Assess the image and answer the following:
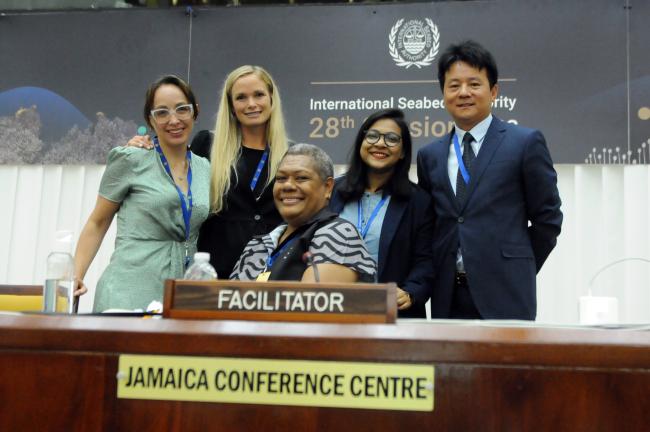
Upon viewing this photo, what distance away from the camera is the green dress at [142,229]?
9.66 ft

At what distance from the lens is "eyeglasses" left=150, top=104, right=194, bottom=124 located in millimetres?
3035

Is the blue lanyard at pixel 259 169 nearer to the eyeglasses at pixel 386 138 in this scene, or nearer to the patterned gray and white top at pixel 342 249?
the eyeglasses at pixel 386 138

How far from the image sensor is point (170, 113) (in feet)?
9.95

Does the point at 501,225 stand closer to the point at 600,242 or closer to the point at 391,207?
the point at 391,207

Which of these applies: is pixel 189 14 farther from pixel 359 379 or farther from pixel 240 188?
pixel 359 379

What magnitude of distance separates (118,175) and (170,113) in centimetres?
30

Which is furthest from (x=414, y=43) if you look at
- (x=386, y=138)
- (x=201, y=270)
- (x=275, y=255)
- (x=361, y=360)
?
(x=361, y=360)

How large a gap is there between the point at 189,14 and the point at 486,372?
11.9 feet

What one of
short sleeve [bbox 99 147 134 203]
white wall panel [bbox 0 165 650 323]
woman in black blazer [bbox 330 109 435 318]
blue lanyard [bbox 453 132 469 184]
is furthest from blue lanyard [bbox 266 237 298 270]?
white wall panel [bbox 0 165 650 323]

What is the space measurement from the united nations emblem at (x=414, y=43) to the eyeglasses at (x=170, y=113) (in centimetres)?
152

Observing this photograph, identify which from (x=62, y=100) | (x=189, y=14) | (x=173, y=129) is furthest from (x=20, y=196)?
(x=173, y=129)

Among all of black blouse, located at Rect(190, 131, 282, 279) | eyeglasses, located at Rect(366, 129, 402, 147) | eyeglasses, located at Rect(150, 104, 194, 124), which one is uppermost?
Result: eyeglasses, located at Rect(150, 104, 194, 124)

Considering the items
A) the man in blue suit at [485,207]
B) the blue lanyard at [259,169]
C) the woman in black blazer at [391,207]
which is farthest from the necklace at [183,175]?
the man in blue suit at [485,207]

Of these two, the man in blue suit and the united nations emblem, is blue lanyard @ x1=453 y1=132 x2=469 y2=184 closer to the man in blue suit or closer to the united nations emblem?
the man in blue suit
